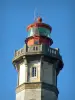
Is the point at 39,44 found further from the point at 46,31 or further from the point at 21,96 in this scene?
the point at 21,96

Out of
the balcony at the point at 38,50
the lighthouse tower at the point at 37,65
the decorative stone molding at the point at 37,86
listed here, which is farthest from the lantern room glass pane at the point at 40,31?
the decorative stone molding at the point at 37,86

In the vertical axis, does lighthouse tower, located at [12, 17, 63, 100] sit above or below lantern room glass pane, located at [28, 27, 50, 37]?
below

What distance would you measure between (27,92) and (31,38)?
474 cm

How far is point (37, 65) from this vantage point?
46.5m

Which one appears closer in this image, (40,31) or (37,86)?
(37,86)

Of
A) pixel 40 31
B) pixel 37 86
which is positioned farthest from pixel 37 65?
pixel 40 31

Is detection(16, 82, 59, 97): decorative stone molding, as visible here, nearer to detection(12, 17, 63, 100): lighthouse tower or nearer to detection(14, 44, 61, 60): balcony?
detection(12, 17, 63, 100): lighthouse tower

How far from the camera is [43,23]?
1879 inches

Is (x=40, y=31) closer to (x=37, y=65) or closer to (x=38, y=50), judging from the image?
(x=38, y=50)

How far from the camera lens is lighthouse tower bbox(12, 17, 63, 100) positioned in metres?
45.8

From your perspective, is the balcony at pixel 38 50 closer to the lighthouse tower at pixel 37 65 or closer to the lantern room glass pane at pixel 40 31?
the lighthouse tower at pixel 37 65

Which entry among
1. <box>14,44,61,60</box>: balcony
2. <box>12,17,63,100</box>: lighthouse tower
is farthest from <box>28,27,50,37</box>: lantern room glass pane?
<box>14,44,61,60</box>: balcony

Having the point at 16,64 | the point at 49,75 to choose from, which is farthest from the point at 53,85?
the point at 16,64

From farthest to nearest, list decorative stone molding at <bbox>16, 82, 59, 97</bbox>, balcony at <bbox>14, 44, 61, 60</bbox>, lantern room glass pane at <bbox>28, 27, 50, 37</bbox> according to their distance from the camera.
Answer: lantern room glass pane at <bbox>28, 27, 50, 37</bbox>
balcony at <bbox>14, 44, 61, 60</bbox>
decorative stone molding at <bbox>16, 82, 59, 97</bbox>
